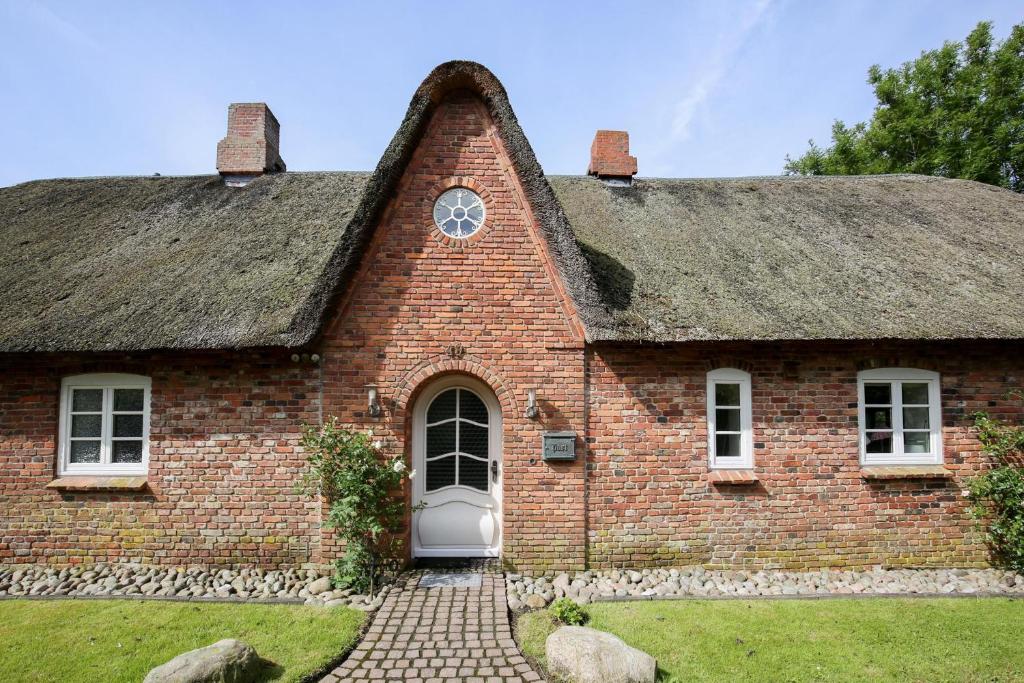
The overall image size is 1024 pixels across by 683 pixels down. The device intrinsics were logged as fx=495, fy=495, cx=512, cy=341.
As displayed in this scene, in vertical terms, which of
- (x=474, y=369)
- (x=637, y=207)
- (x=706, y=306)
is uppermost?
(x=637, y=207)

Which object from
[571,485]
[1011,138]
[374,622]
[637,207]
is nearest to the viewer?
[374,622]

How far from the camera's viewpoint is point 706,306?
267 inches

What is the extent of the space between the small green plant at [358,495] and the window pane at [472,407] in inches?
44.1

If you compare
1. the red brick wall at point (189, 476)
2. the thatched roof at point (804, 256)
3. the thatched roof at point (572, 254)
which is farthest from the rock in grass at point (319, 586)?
Answer: the thatched roof at point (804, 256)

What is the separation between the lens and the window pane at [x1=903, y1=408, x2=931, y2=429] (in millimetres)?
7082

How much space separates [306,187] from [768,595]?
32.7ft

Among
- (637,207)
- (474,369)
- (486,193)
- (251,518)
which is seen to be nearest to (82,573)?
(251,518)

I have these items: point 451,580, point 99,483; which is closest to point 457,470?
point 451,580

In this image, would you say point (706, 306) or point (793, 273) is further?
point (793, 273)

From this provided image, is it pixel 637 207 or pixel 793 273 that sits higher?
pixel 637 207

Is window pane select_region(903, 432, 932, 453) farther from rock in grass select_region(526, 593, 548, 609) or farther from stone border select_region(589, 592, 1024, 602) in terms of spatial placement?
rock in grass select_region(526, 593, 548, 609)

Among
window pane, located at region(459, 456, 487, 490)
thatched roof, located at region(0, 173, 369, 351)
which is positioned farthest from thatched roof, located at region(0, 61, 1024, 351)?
window pane, located at region(459, 456, 487, 490)

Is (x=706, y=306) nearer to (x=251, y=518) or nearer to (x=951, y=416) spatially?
(x=951, y=416)

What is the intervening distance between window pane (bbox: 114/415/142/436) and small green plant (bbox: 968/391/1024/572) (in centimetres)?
1153
